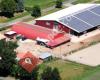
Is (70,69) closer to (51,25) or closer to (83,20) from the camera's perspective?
(83,20)

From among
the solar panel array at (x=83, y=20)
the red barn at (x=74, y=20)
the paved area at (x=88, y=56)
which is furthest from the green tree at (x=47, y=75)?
the solar panel array at (x=83, y=20)

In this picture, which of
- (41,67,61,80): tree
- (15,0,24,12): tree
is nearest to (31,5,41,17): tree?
(15,0,24,12): tree

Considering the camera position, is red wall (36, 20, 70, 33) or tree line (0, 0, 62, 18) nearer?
red wall (36, 20, 70, 33)

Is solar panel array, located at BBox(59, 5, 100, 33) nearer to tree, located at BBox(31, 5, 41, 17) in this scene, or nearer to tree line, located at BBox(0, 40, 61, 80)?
tree, located at BBox(31, 5, 41, 17)

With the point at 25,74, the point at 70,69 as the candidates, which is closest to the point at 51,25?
the point at 70,69

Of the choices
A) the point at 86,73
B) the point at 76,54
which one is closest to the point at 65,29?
the point at 76,54
